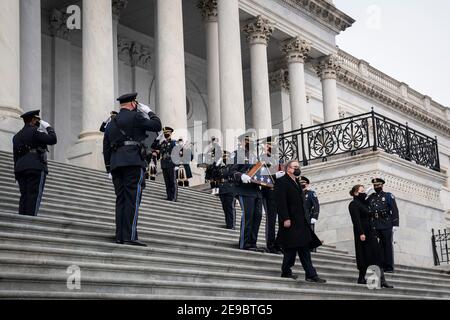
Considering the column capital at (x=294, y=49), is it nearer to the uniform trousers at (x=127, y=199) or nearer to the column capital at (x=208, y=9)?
the column capital at (x=208, y=9)

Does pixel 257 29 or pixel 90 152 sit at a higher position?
pixel 257 29

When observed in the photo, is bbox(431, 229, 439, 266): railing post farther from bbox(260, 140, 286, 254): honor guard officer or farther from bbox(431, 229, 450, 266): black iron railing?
bbox(260, 140, 286, 254): honor guard officer

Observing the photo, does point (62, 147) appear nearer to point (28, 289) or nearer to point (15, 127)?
point (15, 127)

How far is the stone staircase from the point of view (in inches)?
280

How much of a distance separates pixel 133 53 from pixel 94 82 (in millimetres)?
10784

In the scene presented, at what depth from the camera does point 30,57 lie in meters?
20.2

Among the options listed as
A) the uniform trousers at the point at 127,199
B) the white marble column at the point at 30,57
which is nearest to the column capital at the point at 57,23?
the white marble column at the point at 30,57

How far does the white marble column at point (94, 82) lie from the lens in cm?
1894

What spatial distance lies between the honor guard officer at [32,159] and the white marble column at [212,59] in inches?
600

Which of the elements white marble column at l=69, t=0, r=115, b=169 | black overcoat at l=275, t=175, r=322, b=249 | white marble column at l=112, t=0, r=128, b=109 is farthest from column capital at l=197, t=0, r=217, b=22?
black overcoat at l=275, t=175, r=322, b=249

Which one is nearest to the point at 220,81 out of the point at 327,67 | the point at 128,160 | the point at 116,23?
the point at 116,23

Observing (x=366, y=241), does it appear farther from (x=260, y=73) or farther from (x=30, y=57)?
(x=260, y=73)

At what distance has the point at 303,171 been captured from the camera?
64.5 ft

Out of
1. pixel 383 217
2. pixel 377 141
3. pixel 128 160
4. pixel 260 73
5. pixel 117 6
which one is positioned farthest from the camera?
pixel 260 73
